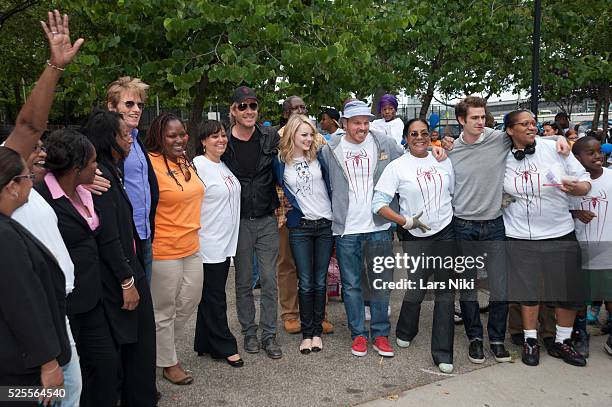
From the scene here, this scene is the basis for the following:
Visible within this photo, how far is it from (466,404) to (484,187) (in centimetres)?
162

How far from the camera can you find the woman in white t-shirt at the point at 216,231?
4.08 meters

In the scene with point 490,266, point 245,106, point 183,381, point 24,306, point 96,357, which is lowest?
point 183,381

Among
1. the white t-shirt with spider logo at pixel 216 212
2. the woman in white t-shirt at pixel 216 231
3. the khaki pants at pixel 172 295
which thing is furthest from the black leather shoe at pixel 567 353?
the khaki pants at pixel 172 295

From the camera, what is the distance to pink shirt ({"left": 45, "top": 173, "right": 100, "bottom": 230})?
2.75 m

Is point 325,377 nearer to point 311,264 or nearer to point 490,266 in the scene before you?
point 311,264

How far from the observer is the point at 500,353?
437 cm

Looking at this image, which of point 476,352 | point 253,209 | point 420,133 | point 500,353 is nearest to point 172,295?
point 253,209

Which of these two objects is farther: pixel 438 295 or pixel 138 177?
pixel 438 295

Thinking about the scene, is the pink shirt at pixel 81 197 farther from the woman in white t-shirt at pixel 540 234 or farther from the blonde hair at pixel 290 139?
the woman in white t-shirt at pixel 540 234

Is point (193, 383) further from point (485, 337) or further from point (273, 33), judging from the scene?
point (273, 33)

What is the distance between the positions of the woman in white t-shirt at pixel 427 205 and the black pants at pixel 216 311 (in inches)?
51.2

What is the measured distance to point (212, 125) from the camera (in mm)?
4176

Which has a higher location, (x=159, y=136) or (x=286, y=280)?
(x=159, y=136)

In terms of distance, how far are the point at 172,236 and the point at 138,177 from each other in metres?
0.47
